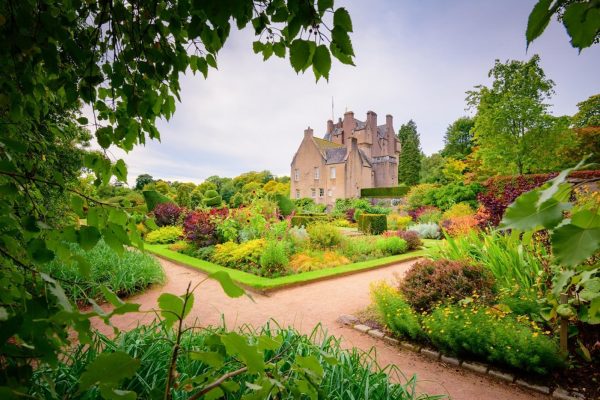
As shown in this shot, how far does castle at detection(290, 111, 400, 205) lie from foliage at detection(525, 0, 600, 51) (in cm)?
3458

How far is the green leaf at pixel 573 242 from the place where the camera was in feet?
1.83

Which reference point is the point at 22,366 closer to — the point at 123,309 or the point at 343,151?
the point at 123,309

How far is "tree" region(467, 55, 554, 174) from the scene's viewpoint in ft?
61.0

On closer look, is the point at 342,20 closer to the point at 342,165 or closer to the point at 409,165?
the point at 342,165

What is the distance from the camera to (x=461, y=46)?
2.49 meters

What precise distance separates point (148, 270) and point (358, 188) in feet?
102

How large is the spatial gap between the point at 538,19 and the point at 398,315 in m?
4.31

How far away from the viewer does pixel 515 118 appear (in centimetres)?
1894

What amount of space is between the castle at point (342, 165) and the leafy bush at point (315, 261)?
2593cm

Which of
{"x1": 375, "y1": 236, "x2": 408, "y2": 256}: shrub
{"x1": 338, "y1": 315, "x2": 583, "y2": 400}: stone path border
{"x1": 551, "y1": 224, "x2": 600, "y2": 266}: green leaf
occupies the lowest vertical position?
{"x1": 338, "y1": 315, "x2": 583, "y2": 400}: stone path border

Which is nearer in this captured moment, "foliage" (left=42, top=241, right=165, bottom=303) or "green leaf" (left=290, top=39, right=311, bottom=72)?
"green leaf" (left=290, top=39, right=311, bottom=72)

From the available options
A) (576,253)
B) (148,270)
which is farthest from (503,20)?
(148,270)

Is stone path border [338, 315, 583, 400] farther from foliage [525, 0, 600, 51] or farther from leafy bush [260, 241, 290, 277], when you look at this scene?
foliage [525, 0, 600, 51]

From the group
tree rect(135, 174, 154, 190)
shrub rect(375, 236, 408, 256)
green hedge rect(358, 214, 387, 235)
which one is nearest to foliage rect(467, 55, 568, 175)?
green hedge rect(358, 214, 387, 235)
